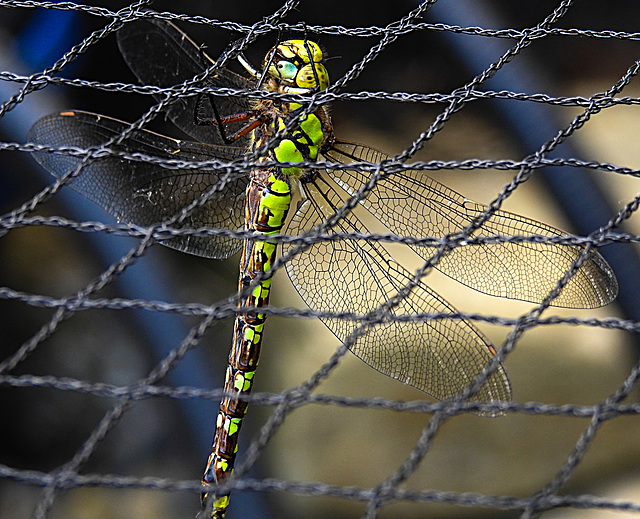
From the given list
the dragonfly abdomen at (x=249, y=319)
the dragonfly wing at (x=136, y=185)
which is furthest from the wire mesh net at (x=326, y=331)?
the dragonfly abdomen at (x=249, y=319)

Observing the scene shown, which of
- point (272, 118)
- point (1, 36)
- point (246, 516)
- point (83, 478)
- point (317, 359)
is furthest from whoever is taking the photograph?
point (317, 359)

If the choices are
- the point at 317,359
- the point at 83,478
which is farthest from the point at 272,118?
the point at 317,359

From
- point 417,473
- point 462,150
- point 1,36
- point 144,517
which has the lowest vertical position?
point 144,517

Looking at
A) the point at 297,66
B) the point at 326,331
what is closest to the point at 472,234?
the point at 297,66

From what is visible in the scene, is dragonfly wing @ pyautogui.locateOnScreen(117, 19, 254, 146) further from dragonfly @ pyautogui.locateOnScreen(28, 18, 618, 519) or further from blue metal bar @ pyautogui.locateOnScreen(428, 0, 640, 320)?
blue metal bar @ pyautogui.locateOnScreen(428, 0, 640, 320)

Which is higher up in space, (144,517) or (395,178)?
(395,178)

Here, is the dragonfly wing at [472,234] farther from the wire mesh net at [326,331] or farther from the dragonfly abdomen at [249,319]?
the wire mesh net at [326,331]

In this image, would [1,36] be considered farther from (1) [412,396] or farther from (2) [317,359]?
(1) [412,396]
